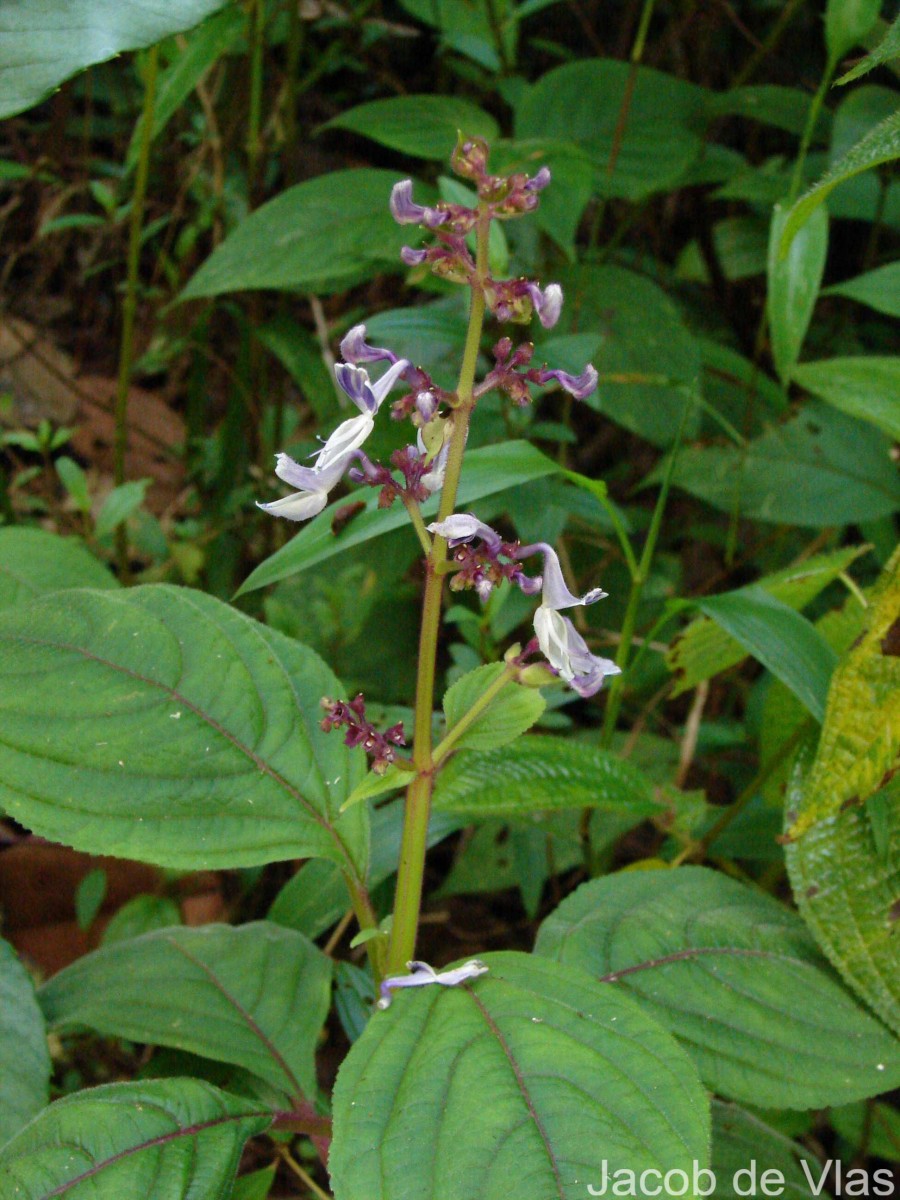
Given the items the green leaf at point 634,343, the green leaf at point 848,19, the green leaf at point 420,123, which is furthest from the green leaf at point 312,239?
the green leaf at point 848,19

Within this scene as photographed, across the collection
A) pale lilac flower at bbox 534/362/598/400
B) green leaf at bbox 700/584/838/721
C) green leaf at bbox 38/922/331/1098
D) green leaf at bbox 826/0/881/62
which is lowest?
green leaf at bbox 38/922/331/1098

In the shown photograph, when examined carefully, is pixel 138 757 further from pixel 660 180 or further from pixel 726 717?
pixel 660 180

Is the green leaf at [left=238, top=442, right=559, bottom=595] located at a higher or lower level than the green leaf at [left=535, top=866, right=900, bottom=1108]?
higher

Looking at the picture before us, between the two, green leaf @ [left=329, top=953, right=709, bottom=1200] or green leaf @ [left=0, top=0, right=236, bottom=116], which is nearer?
green leaf @ [left=329, top=953, right=709, bottom=1200]

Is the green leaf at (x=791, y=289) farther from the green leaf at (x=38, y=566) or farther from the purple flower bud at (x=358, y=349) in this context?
the green leaf at (x=38, y=566)

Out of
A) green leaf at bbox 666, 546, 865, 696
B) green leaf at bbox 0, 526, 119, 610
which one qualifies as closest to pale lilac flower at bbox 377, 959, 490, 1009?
green leaf at bbox 666, 546, 865, 696

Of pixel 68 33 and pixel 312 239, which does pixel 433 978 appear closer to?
pixel 68 33

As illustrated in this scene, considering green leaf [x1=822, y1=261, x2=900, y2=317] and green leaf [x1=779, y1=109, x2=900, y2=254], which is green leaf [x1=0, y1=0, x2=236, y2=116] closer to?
green leaf [x1=779, y1=109, x2=900, y2=254]

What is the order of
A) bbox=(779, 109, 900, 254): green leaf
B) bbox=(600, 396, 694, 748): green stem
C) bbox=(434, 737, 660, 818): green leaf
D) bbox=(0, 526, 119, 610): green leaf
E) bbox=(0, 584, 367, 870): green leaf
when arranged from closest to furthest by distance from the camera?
bbox=(779, 109, 900, 254): green leaf < bbox=(0, 584, 367, 870): green leaf < bbox=(434, 737, 660, 818): green leaf < bbox=(600, 396, 694, 748): green stem < bbox=(0, 526, 119, 610): green leaf
